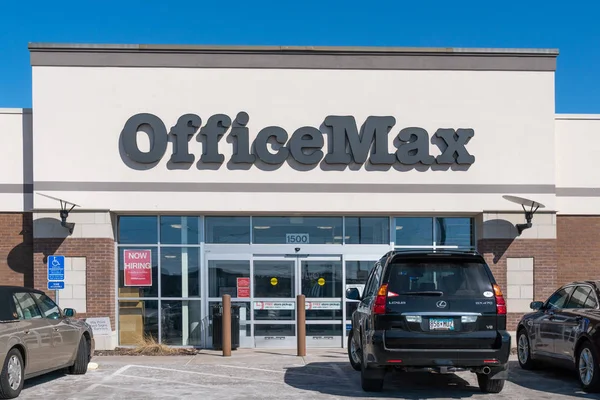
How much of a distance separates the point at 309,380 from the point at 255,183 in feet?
20.8

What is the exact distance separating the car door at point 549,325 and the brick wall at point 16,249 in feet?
37.3

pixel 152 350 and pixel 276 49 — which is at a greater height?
pixel 276 49

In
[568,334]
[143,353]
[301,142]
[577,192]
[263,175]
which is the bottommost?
[143,353]

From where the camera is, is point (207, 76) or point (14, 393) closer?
point (14, 393)

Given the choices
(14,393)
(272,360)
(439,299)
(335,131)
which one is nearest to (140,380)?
(14,393)

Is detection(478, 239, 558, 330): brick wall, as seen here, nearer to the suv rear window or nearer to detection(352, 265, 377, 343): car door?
detection(352, 265, 377, 343): car door

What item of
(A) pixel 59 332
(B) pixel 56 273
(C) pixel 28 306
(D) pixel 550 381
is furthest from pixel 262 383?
(B) pixel 56 273

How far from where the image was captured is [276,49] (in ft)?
58.4

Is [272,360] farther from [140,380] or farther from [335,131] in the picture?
[335,131]

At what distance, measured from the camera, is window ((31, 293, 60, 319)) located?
39.7ft

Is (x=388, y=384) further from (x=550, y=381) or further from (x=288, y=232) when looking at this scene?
(x=288, y=232)

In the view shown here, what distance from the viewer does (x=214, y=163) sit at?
17609mm

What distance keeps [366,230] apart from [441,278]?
8.13 meters

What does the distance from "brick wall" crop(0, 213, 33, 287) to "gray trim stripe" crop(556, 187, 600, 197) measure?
12.5m
